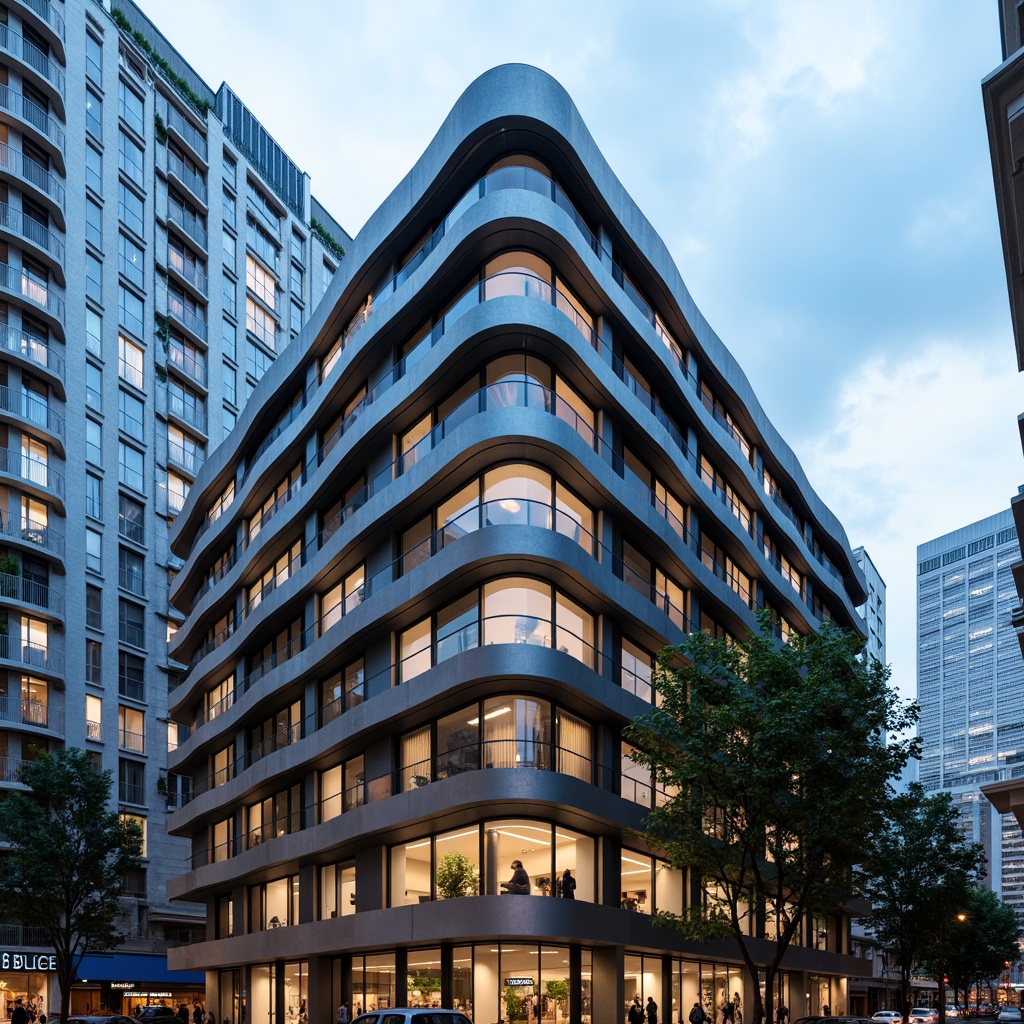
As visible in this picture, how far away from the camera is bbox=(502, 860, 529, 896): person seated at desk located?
101ft

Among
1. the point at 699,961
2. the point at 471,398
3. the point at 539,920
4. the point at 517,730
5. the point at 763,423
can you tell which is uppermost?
the point at 763,423

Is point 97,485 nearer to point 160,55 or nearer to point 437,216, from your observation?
point 160,55

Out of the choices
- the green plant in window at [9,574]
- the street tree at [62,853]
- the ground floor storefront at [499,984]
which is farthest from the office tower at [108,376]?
the ground floor storefront at [499,984]

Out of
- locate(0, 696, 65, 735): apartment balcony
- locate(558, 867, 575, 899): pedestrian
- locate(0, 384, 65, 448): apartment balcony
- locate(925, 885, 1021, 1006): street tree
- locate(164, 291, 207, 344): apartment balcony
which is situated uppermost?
locate(164, 291, 207, 344): apartment balcony

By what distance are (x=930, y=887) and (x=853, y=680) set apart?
29.0m

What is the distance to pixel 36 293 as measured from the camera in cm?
6431

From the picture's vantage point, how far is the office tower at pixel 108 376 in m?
61.5

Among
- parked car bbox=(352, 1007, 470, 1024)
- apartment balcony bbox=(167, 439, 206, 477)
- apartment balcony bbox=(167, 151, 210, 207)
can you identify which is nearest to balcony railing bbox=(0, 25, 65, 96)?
apartment balcony bbox=(167, 151, 210, 207)

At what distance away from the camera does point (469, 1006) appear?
31.4 metres

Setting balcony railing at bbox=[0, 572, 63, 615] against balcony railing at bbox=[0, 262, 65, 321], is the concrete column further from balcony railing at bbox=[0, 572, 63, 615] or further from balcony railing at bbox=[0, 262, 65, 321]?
balcony railing at bbox=[0, 262, 65, 321]

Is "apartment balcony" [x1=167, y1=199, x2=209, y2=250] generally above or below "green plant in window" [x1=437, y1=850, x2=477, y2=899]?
above

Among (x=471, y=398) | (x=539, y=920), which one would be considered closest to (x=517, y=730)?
(x=539, y=920)

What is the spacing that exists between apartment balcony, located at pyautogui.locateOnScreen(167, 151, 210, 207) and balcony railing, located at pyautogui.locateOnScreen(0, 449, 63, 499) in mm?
24894

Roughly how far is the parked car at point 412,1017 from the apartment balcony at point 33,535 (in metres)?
43.8
